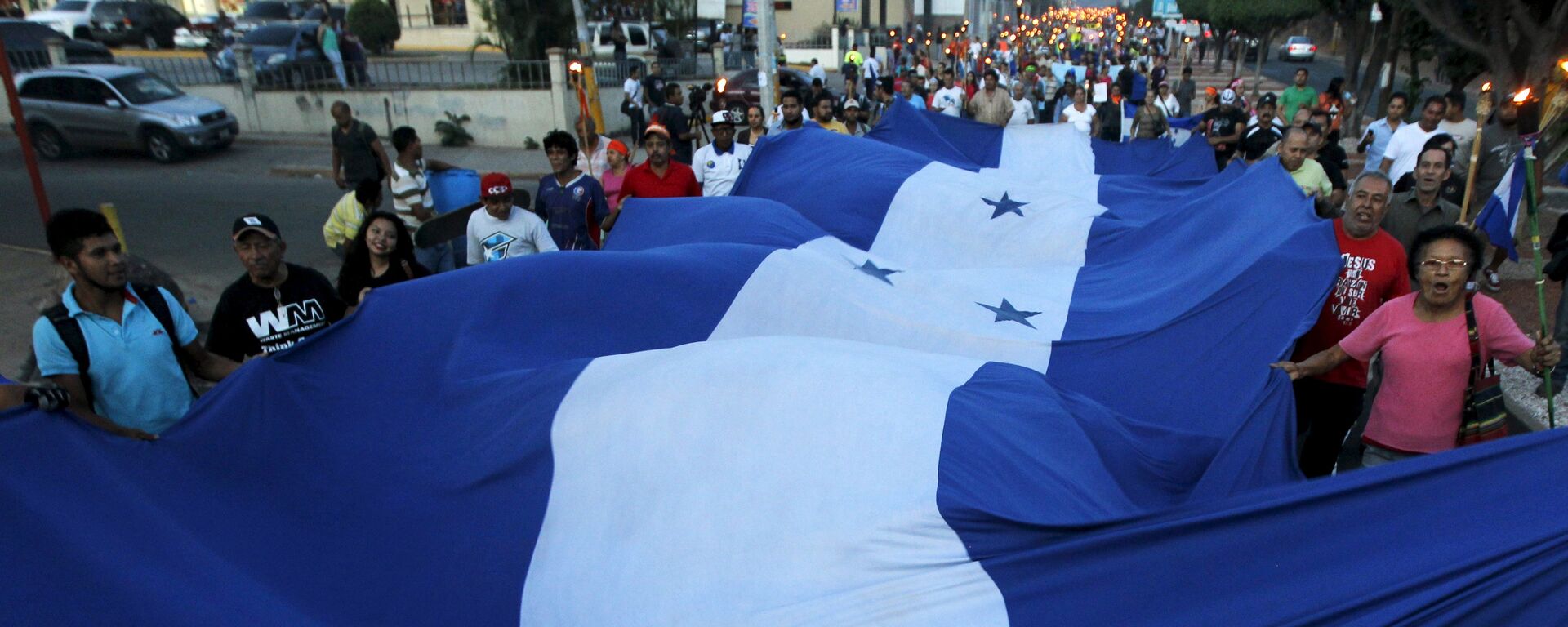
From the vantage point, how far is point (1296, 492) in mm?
2771

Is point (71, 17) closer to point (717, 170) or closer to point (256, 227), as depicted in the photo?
point (717, 170)

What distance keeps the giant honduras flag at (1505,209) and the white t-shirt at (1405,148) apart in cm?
89

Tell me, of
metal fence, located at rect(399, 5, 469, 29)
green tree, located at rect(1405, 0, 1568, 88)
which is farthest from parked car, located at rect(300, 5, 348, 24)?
green tree, located at rect(1405, 0, 1568, 88)

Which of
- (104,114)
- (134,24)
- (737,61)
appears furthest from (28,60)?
(737,61)

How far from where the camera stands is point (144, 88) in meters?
16.5

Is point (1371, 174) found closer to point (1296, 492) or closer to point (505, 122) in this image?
point (1296, 492)

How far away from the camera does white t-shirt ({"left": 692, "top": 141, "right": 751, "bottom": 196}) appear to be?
8.35m

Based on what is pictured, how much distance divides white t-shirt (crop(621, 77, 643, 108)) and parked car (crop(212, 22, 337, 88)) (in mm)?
5576

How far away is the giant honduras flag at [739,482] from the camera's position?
2.72 meters

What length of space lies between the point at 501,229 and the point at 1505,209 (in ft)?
21.2

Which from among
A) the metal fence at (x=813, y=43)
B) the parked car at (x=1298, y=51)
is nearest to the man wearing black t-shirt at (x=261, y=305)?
the metal fence at (x=813, y=43)

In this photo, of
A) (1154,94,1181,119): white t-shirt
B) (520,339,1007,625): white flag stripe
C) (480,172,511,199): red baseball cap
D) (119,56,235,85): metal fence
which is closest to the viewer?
(520,339,1007,625): white flag stripe

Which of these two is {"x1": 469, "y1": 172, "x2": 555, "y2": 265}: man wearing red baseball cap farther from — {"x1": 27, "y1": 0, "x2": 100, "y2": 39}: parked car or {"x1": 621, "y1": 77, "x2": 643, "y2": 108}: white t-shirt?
{"x1": 27, "y1": 0, "x2": 100, "y2": 39}: parked car

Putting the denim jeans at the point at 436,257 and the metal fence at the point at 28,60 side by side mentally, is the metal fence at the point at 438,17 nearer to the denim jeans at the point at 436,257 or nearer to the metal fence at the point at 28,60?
the metal fence at the point at 28,60
